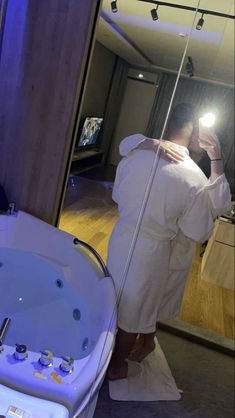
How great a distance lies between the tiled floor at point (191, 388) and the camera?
1685 millimetres

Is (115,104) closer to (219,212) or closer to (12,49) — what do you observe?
(12,49)

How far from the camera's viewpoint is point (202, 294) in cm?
218

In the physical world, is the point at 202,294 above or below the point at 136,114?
below

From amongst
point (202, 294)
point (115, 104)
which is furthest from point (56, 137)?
point (202, 294)

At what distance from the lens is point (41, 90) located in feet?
6.00

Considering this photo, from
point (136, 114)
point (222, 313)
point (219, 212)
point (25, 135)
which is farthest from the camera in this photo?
point (222, 313)

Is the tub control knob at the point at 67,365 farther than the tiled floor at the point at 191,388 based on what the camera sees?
No

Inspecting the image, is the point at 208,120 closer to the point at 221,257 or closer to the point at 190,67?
the point at 190,67

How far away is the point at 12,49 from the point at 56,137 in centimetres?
52

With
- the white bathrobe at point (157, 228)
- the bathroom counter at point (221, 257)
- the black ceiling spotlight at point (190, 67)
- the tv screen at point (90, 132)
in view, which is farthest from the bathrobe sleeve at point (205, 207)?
the tv screen at point (90, 132)

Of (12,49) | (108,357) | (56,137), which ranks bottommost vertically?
(108,357)

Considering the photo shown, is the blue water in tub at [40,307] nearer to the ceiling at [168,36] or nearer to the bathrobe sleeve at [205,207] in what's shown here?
the bathrobe sleeve at [205,207]

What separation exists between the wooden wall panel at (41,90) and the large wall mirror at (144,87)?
81 mm

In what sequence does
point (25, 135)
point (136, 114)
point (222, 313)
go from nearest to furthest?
1. point (136, 114)
2. point (25, 135)
3. point (222, 313)
